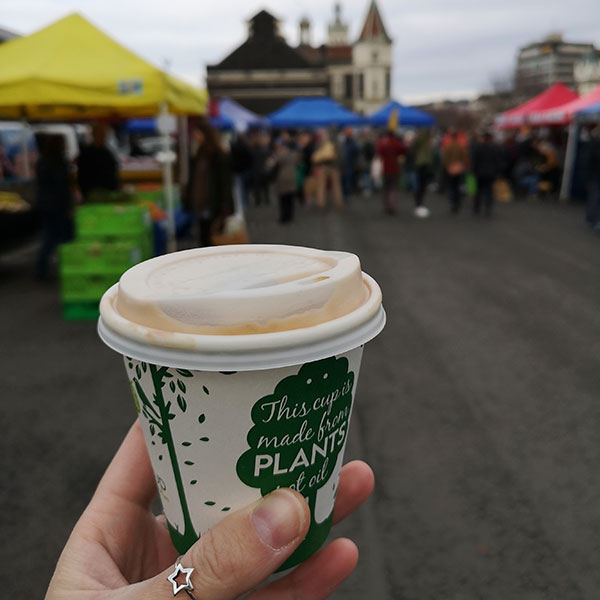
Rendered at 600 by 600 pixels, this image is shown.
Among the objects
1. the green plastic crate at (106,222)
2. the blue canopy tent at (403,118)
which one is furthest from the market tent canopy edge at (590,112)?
the green plastic crate at (106,222)

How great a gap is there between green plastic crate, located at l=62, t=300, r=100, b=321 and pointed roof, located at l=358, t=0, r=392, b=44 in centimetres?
9106

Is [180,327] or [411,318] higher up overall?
[180,327]

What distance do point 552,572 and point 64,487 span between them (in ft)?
8.37

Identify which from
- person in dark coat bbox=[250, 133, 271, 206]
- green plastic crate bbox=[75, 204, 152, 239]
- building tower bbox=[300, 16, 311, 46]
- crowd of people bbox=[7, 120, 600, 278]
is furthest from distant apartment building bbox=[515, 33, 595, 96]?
green plastic crate bbox=[75, 204, 152, 239]

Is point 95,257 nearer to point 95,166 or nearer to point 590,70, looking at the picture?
point 95,166

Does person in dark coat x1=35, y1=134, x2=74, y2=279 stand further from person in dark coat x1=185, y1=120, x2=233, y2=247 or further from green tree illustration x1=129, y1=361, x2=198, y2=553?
green tree illustration x1=129, y1=361, x2=198, y2=553

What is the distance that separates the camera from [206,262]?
1.46 m

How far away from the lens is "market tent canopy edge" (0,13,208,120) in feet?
19.1

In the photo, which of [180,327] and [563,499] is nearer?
[180,327]

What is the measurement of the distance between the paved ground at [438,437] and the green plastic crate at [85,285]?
0.30m

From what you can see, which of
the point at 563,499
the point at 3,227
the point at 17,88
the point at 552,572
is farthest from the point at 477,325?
the point at 3,227

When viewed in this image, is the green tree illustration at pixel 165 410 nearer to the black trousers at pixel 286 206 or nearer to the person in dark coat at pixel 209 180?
the person in dark coat at pixel 209 180

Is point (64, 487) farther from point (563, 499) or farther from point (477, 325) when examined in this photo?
point (477, 325)

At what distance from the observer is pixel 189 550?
3.73ft
